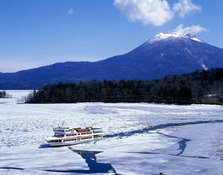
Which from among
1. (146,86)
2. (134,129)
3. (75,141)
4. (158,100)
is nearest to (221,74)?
(146,86)

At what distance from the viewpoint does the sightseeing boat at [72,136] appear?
31.3 m

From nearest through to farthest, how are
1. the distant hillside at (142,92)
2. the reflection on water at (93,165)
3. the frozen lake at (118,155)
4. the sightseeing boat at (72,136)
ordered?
the reflection on water at (93,165) < the frozen lake at (118,155) < the sightseeing boat at (72,136) < the distant hillside at (142,92)

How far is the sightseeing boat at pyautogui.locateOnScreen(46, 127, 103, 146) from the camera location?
31.3 meters

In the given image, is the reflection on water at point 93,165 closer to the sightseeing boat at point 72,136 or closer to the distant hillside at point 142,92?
the sightseeing boat at point 72,136

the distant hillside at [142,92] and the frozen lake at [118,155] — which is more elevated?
the distant hillside at [142,92]

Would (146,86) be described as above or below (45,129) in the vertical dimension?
above

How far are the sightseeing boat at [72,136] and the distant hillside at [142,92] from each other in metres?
90.4

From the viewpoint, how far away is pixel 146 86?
15812 cm

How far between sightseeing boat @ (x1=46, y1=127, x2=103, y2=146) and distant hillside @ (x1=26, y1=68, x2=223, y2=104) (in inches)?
3560

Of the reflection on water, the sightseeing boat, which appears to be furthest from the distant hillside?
the reflection on water

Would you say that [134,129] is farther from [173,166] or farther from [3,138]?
[173,166]

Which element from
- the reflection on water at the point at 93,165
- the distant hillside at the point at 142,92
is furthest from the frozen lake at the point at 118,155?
the distant hillside at the point at 142,92

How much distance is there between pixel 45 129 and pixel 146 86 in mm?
120435

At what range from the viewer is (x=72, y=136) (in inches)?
1314
